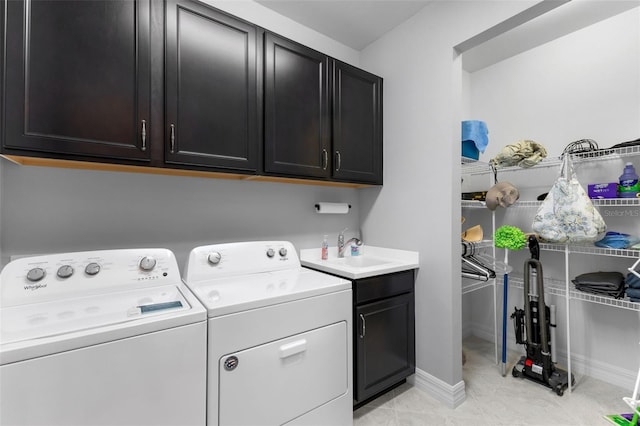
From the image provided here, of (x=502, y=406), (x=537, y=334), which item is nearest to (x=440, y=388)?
(x=502, y=406)

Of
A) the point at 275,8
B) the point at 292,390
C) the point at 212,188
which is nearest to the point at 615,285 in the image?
the point at 292,390

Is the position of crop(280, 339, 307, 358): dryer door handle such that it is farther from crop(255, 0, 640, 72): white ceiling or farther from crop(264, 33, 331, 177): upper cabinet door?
crop(255, 0, 640, 72): white ceiling

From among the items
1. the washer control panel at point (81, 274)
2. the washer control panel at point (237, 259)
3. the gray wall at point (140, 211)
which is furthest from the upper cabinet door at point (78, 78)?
the washer control panel at point (237, 259)

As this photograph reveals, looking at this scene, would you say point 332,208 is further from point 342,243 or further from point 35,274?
point 35,274

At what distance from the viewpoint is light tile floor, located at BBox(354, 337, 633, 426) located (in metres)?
1.76

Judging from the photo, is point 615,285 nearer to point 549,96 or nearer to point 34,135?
point 549,96

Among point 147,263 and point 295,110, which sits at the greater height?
point 295,110

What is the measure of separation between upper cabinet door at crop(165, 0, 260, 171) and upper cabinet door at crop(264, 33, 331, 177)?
10 centimetres

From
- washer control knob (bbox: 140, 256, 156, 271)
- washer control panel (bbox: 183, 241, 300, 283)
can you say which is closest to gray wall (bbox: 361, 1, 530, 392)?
washer control panel (bbox: 183, 241, 300, 283)

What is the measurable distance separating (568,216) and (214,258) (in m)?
2.29

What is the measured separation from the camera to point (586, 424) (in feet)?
5.64

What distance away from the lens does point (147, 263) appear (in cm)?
146

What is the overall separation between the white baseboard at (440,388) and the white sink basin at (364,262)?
0.78m

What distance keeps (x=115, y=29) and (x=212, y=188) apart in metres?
0.93
